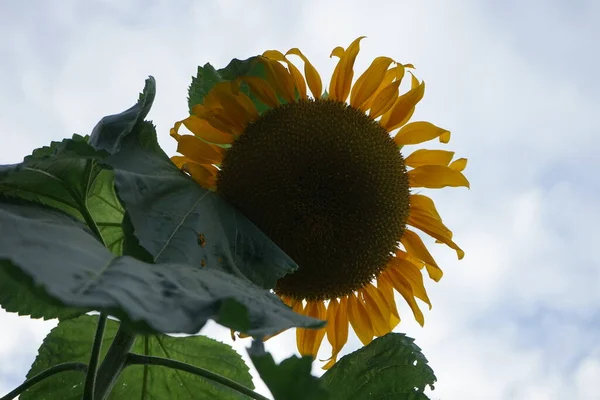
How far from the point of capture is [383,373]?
151 centimetres

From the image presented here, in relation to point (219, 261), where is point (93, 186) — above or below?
above

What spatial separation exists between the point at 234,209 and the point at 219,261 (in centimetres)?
17

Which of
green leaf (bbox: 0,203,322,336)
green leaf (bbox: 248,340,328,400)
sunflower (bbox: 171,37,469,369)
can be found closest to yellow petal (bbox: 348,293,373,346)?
sunflower (bbox: 171,37,469,369)

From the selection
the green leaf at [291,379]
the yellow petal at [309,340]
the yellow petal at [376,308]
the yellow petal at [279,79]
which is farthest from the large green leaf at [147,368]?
the green leaf at [291,379]

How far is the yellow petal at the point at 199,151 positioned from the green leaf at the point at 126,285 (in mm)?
686

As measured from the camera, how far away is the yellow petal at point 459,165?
1.89 m

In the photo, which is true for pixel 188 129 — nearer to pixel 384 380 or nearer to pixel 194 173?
pixel 194 173

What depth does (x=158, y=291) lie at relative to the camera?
891mm

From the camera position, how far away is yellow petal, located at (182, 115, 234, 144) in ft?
5.67

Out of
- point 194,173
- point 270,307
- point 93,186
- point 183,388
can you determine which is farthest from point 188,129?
point 270,307

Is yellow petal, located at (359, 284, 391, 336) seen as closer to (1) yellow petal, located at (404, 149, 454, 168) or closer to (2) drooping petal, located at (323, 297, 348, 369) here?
(2) drooping petal, located at (323, 297, 348, 369)

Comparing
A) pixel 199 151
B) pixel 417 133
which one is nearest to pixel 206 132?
pixel 199 151

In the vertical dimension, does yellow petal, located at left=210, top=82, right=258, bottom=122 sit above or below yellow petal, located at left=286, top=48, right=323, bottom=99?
below

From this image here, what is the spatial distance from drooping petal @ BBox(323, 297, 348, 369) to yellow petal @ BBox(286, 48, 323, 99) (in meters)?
0.48
